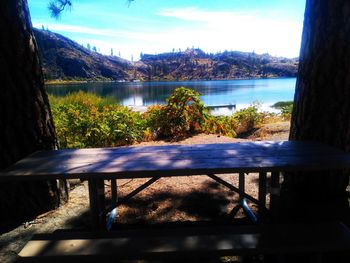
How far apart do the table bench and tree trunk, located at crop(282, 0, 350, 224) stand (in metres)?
0.89

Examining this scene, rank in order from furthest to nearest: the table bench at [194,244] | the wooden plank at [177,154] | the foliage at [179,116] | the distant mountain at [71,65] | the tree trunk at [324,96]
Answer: the distant mountain at [71,65] → the foliage at [179,116] → the tree trunk at [324,96] → the wooden plank at [177,154] → the table bench at [194,244]

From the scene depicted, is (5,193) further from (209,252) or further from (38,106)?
(209,252)

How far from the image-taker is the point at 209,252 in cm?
192

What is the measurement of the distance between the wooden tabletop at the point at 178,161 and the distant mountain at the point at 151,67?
128m

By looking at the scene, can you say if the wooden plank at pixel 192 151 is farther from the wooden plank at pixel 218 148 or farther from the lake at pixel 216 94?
the lake at pixel 216 94

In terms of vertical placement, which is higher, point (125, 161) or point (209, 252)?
point (125, 161)

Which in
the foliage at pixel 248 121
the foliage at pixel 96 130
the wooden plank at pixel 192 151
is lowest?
the foliage at pixel 248 121

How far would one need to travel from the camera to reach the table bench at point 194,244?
193cm

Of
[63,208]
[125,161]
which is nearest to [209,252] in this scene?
[125,161]

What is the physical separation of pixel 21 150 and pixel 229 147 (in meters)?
2.06

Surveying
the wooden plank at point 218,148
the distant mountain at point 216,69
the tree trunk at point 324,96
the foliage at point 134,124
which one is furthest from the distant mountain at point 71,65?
the tree trunk at point 324,96

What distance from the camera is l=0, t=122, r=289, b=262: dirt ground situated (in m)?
2.91

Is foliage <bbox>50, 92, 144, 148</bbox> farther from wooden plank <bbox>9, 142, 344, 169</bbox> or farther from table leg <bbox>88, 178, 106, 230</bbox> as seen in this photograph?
table leg <bbox>88, 178, 106, 230</bbox>

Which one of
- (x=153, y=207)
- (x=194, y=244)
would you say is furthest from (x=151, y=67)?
(x=194, y=244)
